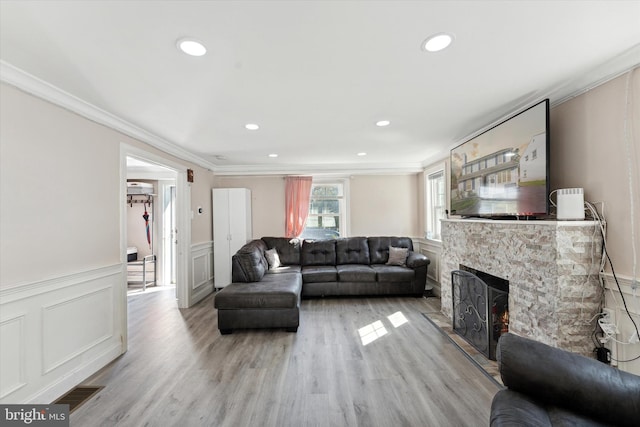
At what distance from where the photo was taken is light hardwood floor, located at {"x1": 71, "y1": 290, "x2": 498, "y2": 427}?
6.07ft

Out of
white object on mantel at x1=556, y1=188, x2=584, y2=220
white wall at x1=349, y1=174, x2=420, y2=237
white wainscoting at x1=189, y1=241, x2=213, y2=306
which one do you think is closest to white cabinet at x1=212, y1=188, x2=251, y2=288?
white wainscoting at x1=189, y1=241, x2=213, y2=306

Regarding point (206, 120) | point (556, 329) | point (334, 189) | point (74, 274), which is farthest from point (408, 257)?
point (74, 274)

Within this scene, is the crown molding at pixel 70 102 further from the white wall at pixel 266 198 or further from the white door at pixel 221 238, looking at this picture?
the white wall at pixel 266 198

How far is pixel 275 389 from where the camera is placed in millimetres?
2135

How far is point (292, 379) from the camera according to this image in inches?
88.7

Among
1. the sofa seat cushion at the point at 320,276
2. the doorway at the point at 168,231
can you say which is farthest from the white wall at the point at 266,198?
the sofa seat cushion at the point at 320,276

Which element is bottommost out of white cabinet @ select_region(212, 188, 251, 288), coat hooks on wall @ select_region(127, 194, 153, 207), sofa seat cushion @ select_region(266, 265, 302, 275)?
sofa seat cushion @ select_region(266, 265, 302, 275)

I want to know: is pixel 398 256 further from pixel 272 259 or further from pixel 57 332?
pixel 57 332

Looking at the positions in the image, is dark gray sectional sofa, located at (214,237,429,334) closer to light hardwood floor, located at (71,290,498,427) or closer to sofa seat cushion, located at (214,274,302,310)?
sofa seat cushion, located at (214,274,302,310)

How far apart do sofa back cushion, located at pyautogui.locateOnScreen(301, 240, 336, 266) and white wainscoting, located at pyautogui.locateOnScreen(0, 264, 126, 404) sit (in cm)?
291

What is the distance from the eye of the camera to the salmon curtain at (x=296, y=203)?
5.45m

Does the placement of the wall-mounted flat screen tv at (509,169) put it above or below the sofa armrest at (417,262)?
above

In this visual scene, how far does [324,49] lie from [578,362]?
2063 mm

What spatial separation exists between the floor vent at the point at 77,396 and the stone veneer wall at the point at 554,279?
138 inches
